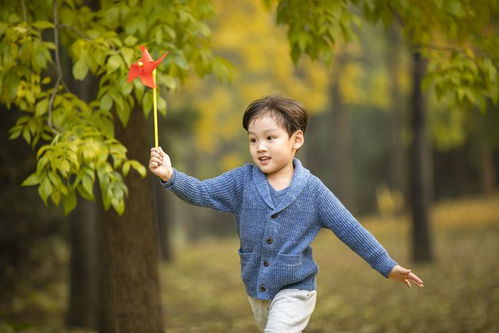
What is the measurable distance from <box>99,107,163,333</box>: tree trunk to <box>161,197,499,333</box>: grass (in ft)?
4.97

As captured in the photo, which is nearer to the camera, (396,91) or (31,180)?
(31,180)

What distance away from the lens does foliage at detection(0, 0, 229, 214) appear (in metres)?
3.52

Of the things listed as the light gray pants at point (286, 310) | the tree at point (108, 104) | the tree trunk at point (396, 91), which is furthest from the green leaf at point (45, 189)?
the tree trunk at point (396, 91)

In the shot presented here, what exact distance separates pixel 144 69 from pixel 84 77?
1.57 feet

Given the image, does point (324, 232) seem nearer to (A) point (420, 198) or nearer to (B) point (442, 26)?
(A) point (420, 198)

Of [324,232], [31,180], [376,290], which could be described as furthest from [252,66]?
[31,180]

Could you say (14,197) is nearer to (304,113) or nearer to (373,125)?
(304,113)

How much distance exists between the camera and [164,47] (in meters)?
3.97

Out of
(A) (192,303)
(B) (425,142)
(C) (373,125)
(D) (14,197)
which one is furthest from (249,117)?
(C) (373,125)

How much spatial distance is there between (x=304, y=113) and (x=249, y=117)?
305 mm

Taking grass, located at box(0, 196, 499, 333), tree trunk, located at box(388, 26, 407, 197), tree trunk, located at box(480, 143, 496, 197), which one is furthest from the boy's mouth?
tree trunk, located at box(480, 143, 496, 197)

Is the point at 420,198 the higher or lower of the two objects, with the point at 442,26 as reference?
lower

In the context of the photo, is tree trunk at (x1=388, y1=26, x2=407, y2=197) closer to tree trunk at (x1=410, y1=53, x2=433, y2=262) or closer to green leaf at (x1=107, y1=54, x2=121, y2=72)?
tree trunk at (x1=410, y1=53, x2=433, y2=262)

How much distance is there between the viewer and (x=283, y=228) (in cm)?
334
